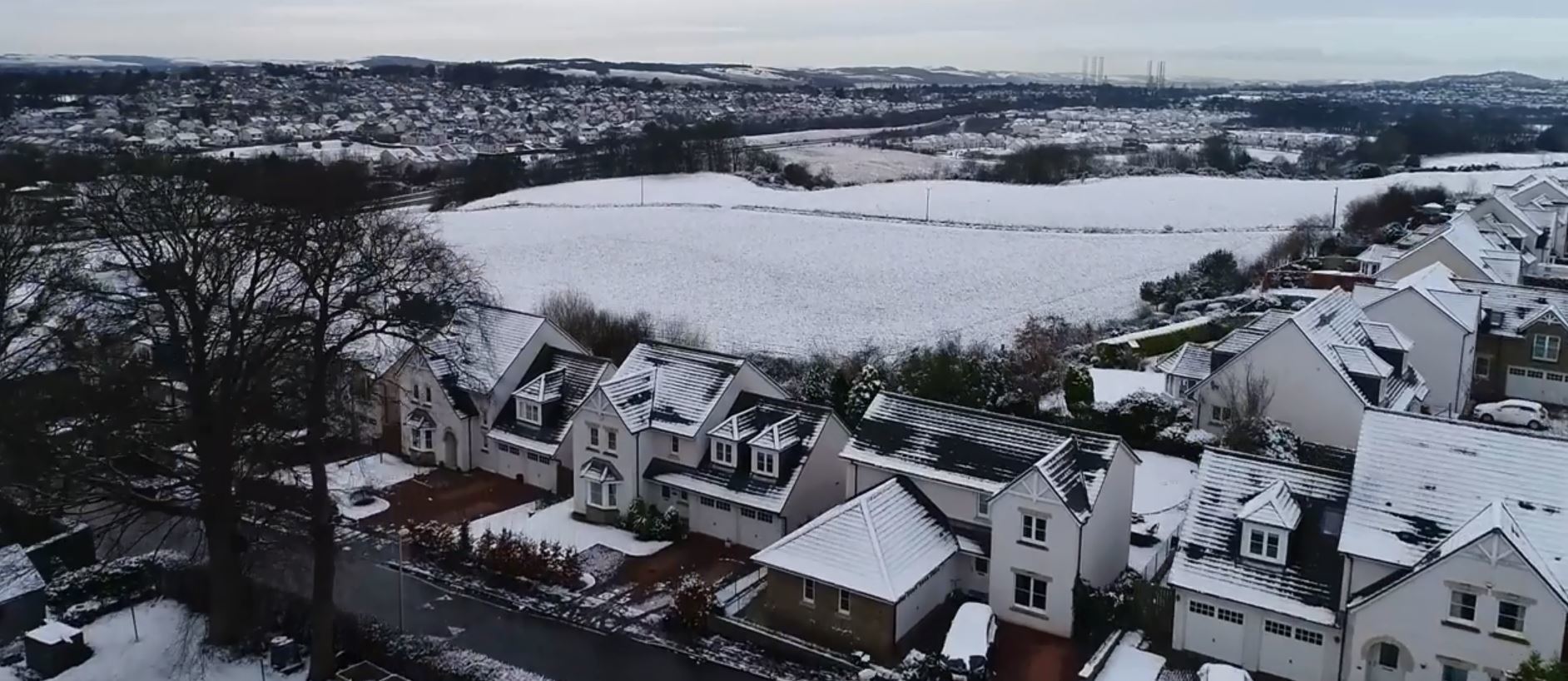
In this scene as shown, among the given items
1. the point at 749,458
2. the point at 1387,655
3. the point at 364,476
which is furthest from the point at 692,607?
the point at 364,476

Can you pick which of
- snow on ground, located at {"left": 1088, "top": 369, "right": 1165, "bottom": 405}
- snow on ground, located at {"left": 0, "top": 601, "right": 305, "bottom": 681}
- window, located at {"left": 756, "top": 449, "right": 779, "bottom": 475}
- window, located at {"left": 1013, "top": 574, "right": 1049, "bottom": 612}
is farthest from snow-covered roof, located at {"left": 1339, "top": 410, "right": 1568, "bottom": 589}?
snow on ground, located at {"left": 0, "top": 601, "right": 305, "bottom": 681}

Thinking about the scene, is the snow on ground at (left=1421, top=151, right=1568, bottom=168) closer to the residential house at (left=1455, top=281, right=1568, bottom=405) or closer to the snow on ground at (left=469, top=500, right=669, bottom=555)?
the residential house at (left=1455, top=281, right=1568, bottom=405)

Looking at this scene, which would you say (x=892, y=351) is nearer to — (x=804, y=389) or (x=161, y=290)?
(x=804, y=389)

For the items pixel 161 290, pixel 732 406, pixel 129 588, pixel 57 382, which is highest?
pixel 161 290

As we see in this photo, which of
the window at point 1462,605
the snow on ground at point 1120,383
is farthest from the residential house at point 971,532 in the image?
the snow on ground at point 1120,383

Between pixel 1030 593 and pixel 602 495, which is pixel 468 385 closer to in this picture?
pixel 602 495

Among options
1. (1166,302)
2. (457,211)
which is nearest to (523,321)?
(1166,302)

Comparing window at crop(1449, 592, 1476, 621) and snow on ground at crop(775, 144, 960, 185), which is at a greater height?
snow on ground at crop(775, 144, 960, 185)
